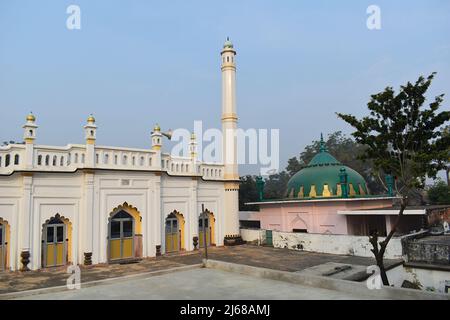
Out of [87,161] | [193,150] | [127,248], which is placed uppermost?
[193,150]

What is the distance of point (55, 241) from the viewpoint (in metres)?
15.3

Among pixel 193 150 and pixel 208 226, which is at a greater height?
pixel 193 150

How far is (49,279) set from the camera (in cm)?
1250

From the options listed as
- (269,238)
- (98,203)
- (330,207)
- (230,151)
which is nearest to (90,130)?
(98,203)

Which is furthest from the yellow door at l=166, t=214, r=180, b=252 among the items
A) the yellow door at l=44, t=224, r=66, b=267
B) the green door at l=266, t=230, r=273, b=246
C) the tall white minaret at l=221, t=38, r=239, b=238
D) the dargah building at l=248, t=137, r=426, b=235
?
the dargah building at l=248, t=137, r=426, b=235

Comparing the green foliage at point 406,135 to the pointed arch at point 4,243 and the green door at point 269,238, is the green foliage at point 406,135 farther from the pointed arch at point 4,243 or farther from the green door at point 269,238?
the pointed arch at point 4,243

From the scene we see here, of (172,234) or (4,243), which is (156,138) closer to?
(172,234)

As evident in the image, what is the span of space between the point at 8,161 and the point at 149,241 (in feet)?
24.1

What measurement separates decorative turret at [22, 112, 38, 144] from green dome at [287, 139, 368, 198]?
17.9m

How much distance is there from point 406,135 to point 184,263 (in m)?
10.4

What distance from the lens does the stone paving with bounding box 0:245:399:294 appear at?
39.9 ft

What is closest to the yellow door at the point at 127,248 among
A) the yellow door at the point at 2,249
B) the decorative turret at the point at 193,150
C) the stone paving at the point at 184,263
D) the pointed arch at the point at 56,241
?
the stone paving at the point at 184,263

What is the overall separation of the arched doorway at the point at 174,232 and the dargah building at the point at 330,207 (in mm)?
7986

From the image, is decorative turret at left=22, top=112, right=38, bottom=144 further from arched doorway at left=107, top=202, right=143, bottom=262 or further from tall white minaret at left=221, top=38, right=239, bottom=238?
tall white minaret at left=221, top=38, right=239, bottom=238
